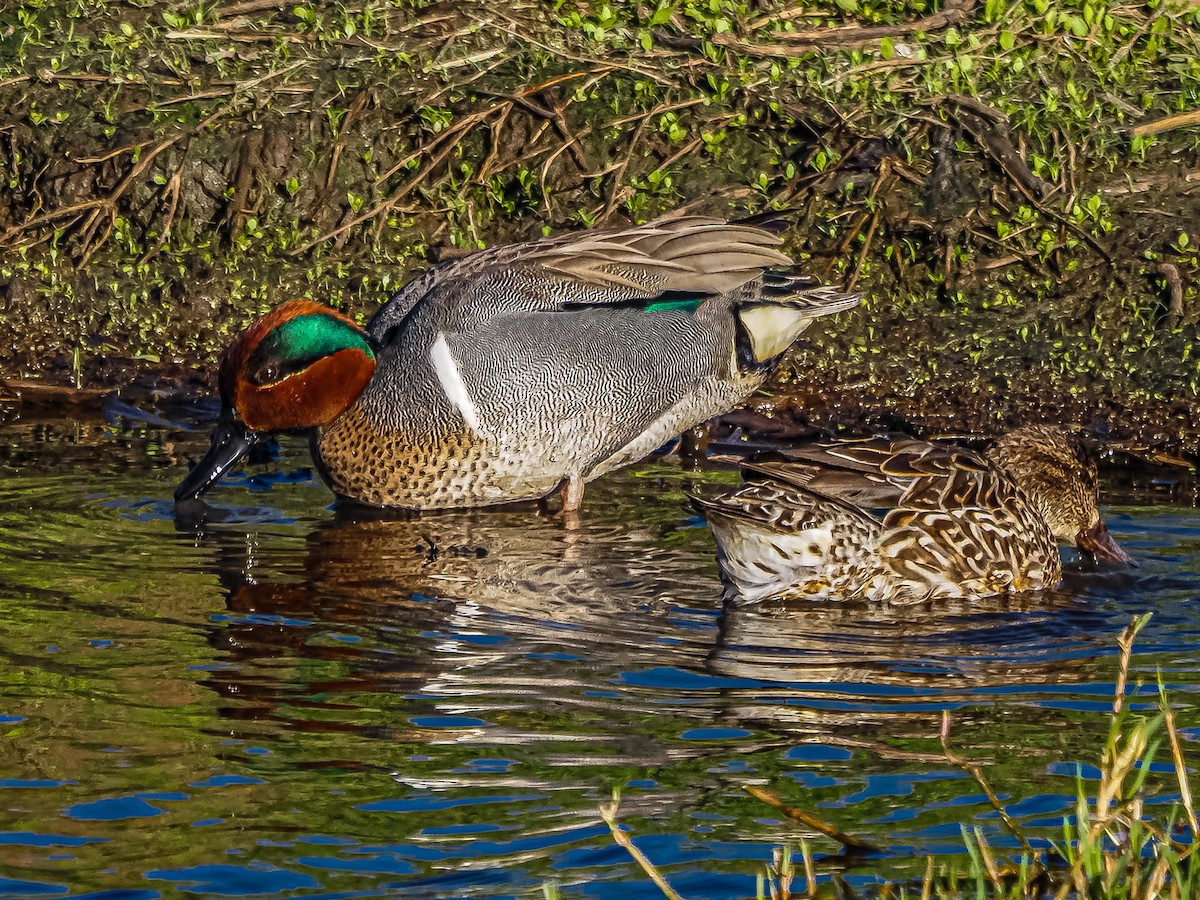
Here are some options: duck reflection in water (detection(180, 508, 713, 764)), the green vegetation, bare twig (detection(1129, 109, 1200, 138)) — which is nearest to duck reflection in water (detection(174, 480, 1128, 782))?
duck reflection in water (detection(180, 508, 713, 764))

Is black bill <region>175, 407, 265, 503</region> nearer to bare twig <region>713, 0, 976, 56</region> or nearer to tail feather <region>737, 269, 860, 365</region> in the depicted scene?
tail feather <region>737, 269, 860, 365</region>

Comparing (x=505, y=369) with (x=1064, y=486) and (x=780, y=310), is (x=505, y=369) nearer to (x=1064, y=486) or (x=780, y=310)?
(x=780, y=310)

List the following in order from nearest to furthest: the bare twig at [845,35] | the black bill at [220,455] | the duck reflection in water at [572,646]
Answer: the duck reflection in water at [572,646]
the black bill at [220,455]
the bare twig at [845,35]

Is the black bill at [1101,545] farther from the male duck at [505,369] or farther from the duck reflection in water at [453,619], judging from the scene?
the male duck at [505,369]

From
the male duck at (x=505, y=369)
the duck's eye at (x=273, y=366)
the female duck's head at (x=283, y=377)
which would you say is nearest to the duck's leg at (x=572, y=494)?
the male duck at (x=505, y=369)

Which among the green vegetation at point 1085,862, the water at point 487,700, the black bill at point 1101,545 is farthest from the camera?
the black bill at point 1101,545

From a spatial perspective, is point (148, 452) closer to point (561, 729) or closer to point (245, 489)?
→ point (245, 489)

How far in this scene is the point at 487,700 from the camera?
172 inches

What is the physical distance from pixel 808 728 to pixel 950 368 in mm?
3656

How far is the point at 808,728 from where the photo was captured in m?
4.14

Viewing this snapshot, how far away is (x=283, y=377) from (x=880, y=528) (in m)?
2.31

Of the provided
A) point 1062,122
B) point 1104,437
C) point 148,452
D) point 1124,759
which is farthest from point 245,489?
point 1124,759

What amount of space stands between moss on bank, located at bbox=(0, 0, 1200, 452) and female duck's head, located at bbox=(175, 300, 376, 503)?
146cm

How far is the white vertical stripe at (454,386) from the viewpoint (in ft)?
20.9
